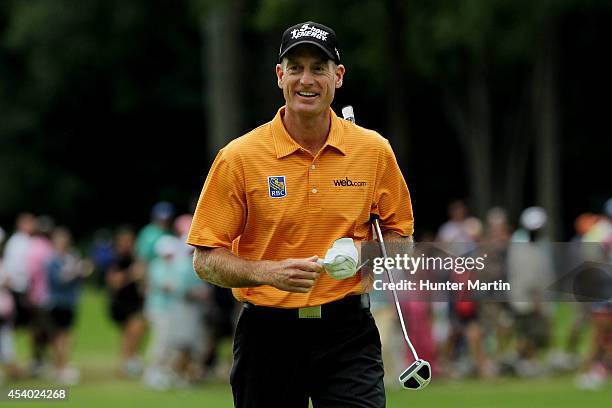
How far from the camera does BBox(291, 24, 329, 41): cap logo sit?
638 centimetres

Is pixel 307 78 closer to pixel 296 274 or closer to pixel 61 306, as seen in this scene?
pixel 296 274

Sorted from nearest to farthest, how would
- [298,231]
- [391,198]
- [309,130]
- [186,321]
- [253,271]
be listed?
[253,271]
[298,231]
[309,130]
[391,198]
[186,321]

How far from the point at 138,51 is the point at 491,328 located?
23558 mm

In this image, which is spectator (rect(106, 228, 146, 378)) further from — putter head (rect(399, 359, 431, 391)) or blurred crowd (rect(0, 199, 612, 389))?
putter head (rect(399, 359, 431, 391))

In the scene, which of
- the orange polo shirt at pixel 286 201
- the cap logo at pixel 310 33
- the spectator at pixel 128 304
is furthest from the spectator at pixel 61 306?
the cap logo at pixel 310 33

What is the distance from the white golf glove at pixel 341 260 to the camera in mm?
6043

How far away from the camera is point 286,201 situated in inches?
251

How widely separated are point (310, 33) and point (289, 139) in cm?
51

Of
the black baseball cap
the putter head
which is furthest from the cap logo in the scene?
the putter head

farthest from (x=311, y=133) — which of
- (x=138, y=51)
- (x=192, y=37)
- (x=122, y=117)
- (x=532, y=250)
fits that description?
(x=122, y=117)

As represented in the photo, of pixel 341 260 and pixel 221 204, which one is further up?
pixel 221 204

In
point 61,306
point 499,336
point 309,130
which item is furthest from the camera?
point 499,336

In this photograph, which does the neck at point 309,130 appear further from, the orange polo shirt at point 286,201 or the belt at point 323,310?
the belt at point 323,310

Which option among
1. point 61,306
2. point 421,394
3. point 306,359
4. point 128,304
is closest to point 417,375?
point 306,359
